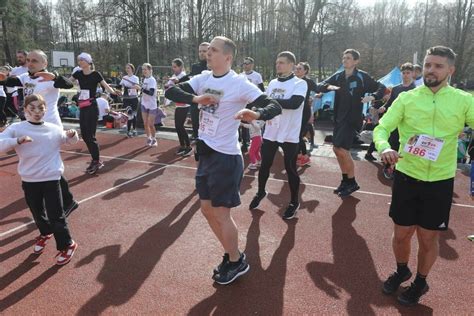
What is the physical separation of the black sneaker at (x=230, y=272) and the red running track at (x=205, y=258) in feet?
0.22

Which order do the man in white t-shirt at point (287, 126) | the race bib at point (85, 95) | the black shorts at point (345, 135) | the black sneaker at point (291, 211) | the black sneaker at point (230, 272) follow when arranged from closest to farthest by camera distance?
the black sneaker at point (230, 272) → the man in white t-shirt at point (287, 126) → the black sneaker at point (291, 211) → the black shorts at point (345, 135) → the race bib at point (85, 95)

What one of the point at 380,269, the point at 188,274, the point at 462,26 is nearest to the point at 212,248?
the point at 188,274

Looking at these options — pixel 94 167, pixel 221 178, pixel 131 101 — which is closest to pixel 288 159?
pixel 221 178

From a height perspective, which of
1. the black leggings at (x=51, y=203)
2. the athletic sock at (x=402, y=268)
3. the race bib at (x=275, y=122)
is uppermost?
the race bib at (x=275, y=122)

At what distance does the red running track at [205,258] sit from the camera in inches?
122

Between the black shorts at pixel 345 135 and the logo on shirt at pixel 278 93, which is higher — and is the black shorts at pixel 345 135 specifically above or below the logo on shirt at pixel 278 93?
below

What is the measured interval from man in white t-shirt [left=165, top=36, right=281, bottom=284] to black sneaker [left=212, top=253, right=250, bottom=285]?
0.28m

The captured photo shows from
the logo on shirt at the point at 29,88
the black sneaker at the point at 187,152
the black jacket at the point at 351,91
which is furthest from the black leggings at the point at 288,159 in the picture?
the black sneaker at the point at 187,152

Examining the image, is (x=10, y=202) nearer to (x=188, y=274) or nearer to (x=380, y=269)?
(x=188, y=274)

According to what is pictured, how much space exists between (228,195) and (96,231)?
218 cm

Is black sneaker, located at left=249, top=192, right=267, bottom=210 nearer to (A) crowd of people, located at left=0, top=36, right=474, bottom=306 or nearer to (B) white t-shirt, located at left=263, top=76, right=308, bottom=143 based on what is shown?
(B) white t-shirt, located at left=263, top=76, right=308, bottom=143

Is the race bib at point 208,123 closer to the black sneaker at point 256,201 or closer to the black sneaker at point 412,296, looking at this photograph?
the black sneaker at point 412,296

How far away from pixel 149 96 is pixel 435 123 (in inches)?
300

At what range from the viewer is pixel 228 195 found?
10.4 feet
